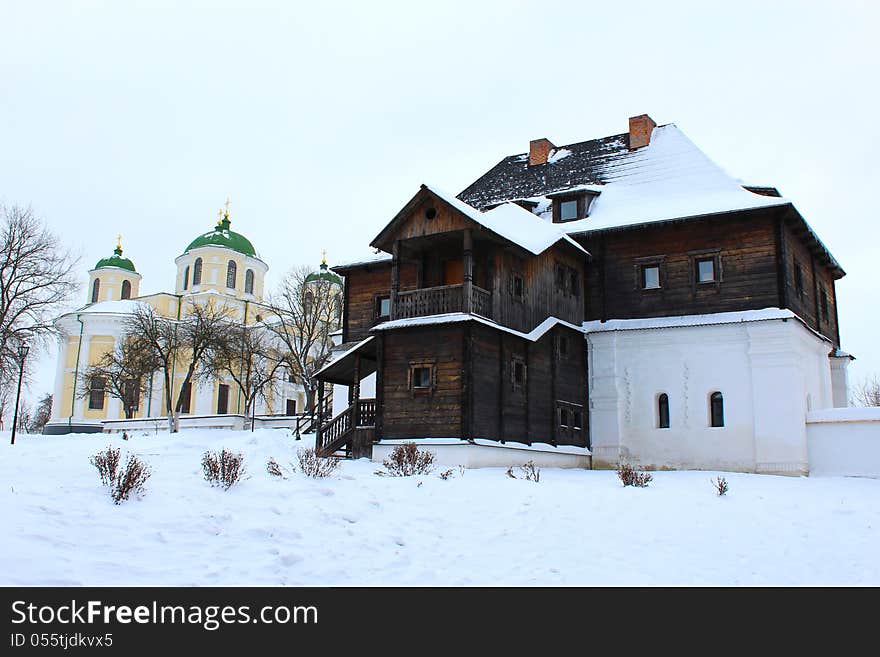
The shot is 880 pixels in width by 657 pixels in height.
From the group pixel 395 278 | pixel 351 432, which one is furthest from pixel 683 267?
pixel 351 432

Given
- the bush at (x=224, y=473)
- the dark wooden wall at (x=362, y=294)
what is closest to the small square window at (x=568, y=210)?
the dark wooden wall at (x=362, y=294)

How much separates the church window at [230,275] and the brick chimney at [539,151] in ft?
131

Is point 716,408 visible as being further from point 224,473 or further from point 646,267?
point 224,473

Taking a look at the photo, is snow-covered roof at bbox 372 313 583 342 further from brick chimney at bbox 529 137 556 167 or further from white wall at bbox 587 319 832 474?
brick chimney at bbox 529 137 556 167

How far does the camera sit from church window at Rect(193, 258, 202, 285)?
222 feet

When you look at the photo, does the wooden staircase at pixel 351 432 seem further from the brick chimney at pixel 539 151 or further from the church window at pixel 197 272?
the church window at pixel 197 272

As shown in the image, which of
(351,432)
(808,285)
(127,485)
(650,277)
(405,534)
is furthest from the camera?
(808,285)

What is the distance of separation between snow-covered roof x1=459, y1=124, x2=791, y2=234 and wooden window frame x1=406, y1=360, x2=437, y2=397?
7989mm

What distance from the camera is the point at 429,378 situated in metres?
23.0

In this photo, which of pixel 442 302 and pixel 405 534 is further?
pixel 442 302

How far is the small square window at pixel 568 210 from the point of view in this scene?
29219 millimetres

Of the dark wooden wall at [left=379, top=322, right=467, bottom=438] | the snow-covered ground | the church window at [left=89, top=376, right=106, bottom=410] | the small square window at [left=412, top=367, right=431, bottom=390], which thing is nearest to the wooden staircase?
the dark wooden wall at [left=379, top=322, right=467, bottom=438]

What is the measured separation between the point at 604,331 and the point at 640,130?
881 cm
